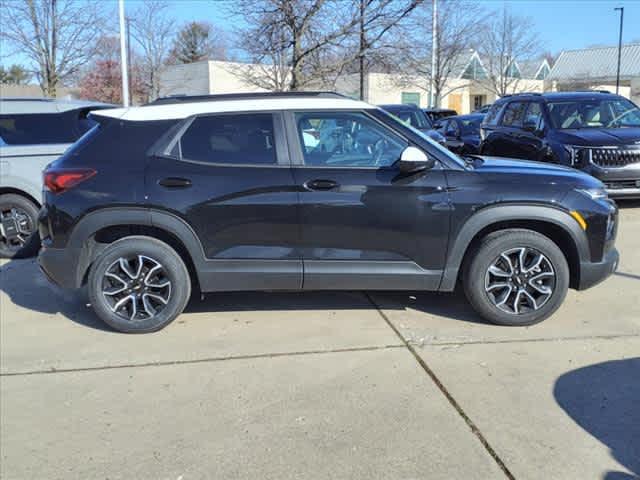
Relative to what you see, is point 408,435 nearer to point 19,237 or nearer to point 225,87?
point 19,237

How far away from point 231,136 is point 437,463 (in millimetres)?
2815

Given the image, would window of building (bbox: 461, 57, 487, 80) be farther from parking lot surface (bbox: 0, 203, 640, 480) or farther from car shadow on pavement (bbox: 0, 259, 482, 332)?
parking lot surface (bbox: 0, 203, 640, 480)

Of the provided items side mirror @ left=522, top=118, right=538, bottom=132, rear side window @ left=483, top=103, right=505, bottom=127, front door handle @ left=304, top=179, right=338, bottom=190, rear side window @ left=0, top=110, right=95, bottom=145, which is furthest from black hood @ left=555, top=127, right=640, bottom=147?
rear side window @ left=0, top=110, right=95, bottom=145

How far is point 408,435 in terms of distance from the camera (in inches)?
121

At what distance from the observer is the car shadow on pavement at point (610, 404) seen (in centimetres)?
291

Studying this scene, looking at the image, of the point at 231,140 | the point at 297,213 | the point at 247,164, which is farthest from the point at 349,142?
the point at 231,140

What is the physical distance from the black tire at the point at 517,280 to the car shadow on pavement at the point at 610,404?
71 centimetres

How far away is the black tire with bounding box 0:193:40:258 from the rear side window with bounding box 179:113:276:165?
3.61 m

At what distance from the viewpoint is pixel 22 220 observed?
704 cm

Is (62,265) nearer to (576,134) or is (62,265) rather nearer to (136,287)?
(136,287)

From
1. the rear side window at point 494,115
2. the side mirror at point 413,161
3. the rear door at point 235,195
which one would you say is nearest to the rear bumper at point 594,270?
the side mirror at point 413,161

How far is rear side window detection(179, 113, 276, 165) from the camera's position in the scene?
4398mm

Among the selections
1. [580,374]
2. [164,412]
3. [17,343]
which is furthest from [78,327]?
[580,374]

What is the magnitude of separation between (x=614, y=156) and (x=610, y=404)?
5807 millimetres
